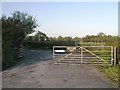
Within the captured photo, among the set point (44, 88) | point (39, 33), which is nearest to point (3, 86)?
point (44, 88)

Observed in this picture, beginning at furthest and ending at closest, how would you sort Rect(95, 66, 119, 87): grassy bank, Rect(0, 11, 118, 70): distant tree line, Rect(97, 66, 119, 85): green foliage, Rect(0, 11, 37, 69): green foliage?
Rect(0, 11, 118, 70): distant tree line, Rect(0, 11, 37, 69): green foliage, Rect(97, 66, 119, 85): green foliage, Rect(95, 66, 119, 87): grassy bank

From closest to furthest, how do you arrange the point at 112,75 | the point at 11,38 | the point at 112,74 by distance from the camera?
1. the point at 112,75
2. the point at 112,74
3. the point at 11,38

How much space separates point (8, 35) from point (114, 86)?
43.7 feet

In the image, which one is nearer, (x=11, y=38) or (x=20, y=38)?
(x=11, y=38)

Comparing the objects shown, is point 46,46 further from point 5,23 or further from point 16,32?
point 5,23

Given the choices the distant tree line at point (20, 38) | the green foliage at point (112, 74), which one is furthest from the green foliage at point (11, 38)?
the green foliage at point (112, 74)

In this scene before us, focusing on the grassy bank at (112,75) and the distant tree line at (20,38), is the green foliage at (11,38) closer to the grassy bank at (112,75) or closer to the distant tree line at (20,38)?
the distant tree line at (20,38)

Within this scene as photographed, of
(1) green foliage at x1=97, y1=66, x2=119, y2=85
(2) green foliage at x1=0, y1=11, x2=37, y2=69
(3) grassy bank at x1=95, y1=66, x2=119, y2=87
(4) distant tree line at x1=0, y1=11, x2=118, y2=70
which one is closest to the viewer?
(3) grassy bank at x1=95, y1=66, x2=119, y2=87

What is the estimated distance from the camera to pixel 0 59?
16984mm

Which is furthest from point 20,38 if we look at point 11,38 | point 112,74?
point 112,74

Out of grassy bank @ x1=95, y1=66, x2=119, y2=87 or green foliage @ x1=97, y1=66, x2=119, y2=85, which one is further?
green foliage @ x1=97, y1=66, x2=119, y2=85

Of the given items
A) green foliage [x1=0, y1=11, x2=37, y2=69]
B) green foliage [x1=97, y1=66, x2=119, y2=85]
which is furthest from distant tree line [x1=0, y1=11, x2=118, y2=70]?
green foliage [x1=97, y1=66, x2=119, y2=85]

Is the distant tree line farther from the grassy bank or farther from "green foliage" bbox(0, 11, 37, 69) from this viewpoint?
the grassy bank

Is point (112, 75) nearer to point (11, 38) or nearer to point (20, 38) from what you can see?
point (11, 38)
